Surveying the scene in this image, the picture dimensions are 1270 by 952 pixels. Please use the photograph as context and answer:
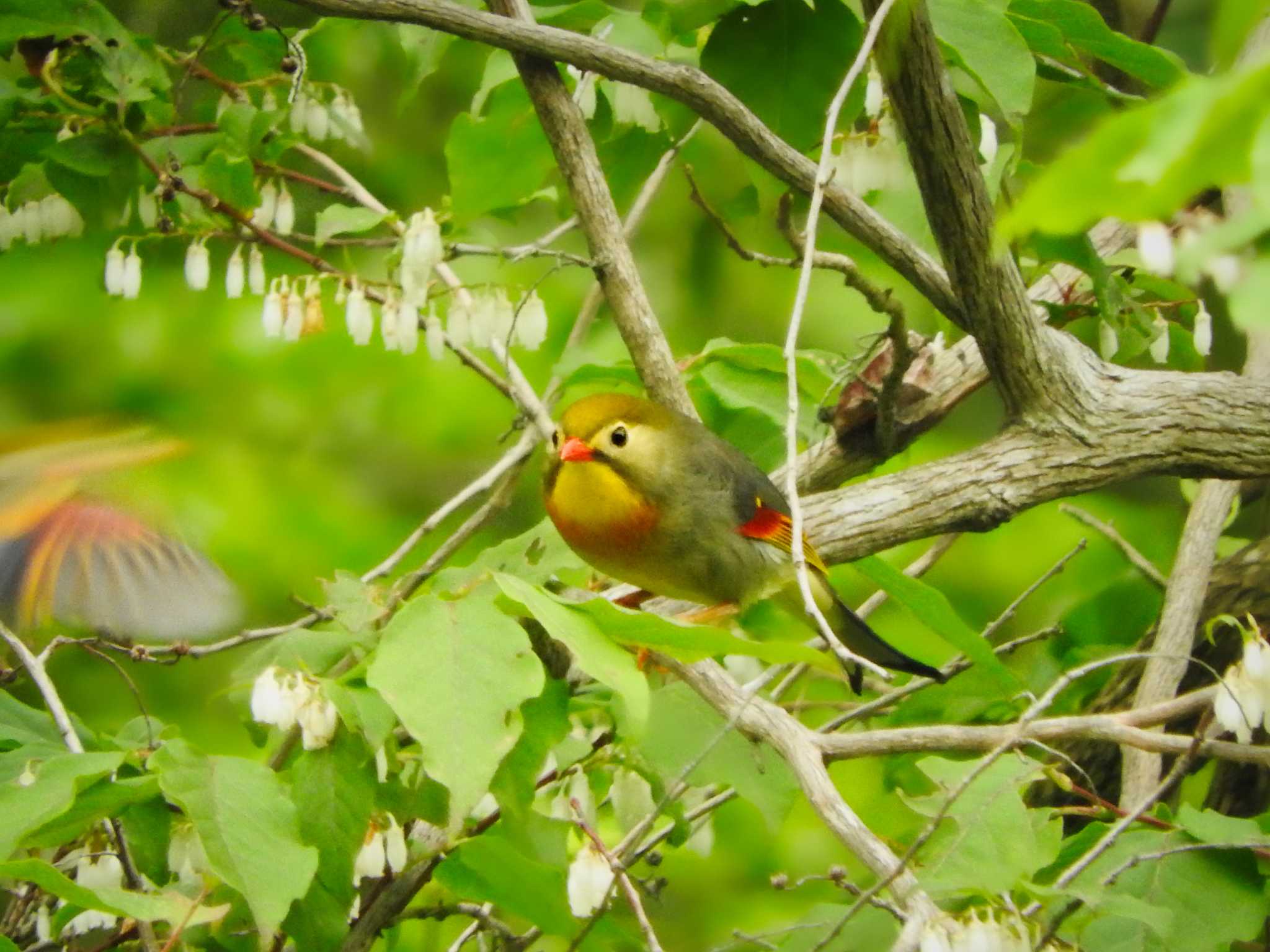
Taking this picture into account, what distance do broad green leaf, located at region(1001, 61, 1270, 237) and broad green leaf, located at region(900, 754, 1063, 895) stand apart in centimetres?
109

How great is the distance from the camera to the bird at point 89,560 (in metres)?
2.05

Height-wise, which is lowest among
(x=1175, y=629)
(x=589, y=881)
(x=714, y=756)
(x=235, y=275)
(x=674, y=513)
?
(x=1175, y=629)

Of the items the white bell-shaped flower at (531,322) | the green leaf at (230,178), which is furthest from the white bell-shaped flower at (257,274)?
the white bell-shaped flower at (531,322)

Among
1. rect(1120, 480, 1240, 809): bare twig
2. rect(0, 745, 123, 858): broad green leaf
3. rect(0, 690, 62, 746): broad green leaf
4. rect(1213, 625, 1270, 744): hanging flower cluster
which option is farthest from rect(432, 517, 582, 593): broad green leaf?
rect(1120, 480, 1240, 809): bare twig

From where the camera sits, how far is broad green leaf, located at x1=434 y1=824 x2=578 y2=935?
178 centimetres

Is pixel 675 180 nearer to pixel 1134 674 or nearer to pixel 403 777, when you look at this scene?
pixel 1134 674

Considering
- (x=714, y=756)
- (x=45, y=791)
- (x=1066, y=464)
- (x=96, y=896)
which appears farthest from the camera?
(x=1066, y=464)

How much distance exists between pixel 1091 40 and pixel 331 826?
6.46ft

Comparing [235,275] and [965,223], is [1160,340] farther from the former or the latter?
[235,275]

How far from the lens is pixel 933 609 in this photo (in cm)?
202

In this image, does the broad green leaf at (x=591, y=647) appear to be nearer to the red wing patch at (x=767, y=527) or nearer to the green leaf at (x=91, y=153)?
the red wing patch at (x=767, y=527)

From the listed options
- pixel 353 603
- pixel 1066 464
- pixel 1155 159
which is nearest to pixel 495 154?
pixel 353 603

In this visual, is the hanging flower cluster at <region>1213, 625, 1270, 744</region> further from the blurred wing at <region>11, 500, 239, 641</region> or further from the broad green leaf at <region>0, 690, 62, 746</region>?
the broad green leaf at <region>0, 690, 62, 746</region>

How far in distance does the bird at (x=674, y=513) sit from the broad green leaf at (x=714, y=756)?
495 mm
